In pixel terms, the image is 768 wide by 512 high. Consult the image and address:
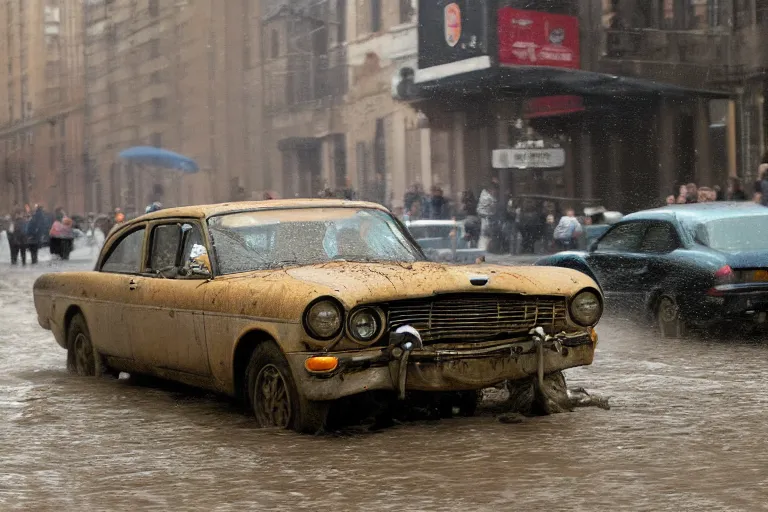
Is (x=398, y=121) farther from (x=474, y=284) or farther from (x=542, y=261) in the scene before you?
(x=474, y=284)

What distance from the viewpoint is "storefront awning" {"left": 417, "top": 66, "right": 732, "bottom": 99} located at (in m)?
32.0

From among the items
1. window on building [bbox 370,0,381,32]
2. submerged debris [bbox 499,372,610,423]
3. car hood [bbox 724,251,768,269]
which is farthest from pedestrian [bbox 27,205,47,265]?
submerged debris [bbox 499,372,610,423]

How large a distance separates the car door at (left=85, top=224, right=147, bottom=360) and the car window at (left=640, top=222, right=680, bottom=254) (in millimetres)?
5399

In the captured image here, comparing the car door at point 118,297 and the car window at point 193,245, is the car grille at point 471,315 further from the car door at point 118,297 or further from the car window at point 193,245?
the car door at point 118,297

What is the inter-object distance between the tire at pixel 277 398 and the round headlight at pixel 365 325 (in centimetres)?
40

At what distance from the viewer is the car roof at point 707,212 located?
43.5 feet

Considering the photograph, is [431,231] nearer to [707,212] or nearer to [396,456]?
[707,212]

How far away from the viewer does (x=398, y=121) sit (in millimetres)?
41438

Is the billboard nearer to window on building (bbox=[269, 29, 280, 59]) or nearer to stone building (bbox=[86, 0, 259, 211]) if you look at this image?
stone building (bbox=[86, 0, 259, 211])

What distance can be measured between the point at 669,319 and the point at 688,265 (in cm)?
56

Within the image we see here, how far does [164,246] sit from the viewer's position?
30.4 ft

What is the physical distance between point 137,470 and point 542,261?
9.04 m

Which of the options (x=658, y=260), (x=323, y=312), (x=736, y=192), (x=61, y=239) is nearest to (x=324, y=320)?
(x=323, y=312)

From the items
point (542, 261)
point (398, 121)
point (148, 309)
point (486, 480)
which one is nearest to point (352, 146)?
point (398, 121)
